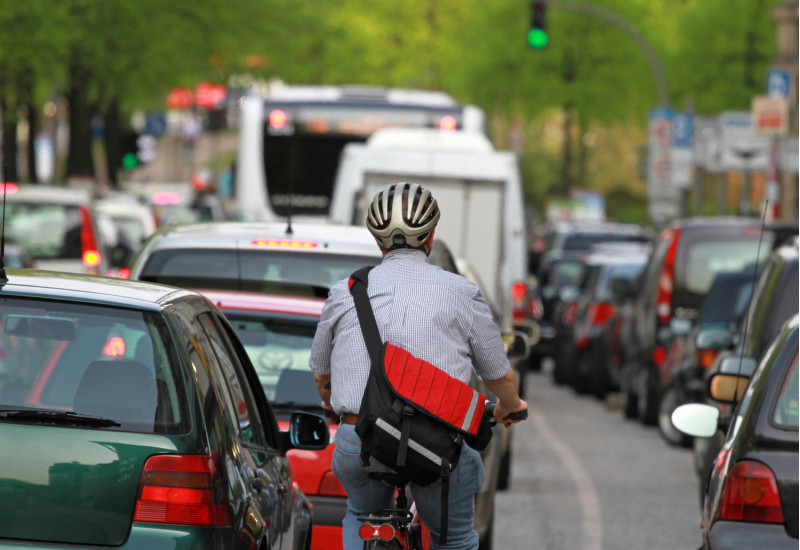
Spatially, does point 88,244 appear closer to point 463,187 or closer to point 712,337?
point 463,187

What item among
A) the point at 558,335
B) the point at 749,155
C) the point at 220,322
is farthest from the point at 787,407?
the point at 749,155

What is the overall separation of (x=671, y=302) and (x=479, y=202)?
2.35 meters

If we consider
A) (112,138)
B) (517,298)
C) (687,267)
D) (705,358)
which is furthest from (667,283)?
(112,138)

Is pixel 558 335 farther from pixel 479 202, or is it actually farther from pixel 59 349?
pixel 59 349

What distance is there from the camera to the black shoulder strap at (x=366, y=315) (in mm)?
5348

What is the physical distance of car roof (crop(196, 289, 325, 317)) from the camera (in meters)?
7.32

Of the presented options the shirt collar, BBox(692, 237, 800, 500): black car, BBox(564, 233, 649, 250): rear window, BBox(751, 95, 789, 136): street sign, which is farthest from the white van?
BBox(564, 233, 649, 250): rear window

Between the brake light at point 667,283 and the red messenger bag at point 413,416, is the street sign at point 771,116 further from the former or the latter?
the red messenger bag at point 413,416

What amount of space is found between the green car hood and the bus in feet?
62.6

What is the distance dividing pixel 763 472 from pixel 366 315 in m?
1.37

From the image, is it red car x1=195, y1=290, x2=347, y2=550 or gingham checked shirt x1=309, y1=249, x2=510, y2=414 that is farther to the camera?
red car x1=195, y1=290, x2=347, y2=550

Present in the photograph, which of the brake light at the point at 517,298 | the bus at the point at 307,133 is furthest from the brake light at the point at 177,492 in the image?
the bus at the point at 307,133

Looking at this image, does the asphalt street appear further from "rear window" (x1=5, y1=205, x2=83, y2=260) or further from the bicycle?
"rear window" (x1=5, y1=205, x2=83, y2=260)

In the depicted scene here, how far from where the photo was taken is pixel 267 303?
738 cm
